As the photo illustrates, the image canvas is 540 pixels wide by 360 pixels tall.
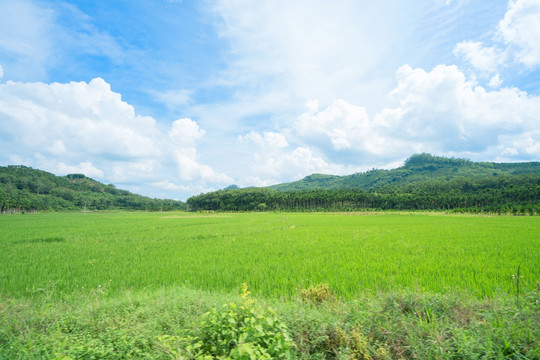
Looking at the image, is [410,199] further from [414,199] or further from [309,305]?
[309,305]

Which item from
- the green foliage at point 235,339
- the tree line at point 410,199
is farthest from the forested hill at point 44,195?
the green foliage at point 235,339

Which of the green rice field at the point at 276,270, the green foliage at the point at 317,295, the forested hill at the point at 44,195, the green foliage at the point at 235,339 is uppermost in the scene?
the forested hill at the point at 44,195

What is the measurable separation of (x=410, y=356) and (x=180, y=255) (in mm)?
10840

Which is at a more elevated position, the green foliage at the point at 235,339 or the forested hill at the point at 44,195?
the forested hill at the point at 44,195

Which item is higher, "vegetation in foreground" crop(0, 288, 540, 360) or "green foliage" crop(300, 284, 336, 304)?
"vegetation in foreground" crop(0, 288, 540, 360)

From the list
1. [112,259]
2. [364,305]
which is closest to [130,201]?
[112,259]

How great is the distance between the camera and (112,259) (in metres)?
11.1

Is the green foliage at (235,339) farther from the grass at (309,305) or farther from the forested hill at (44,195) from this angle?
the forested hill at (44,195)

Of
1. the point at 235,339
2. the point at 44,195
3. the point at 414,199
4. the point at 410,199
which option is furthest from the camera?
the point at 44,195

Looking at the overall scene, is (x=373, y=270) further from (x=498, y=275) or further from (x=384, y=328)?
(x=384, y=328)

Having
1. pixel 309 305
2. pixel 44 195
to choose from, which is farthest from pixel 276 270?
pixel 44 195

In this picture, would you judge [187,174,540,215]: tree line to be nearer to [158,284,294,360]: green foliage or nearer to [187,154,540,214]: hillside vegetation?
[187,154,540,214]: hillside vegetation

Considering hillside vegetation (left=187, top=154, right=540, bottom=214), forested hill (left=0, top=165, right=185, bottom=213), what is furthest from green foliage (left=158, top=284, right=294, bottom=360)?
forested hill (left=0, top=165, right=185, bottom=213)

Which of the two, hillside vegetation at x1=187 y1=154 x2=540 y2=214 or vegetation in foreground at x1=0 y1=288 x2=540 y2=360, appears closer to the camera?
vegetation in foreground at x1=0 y1=288 x2=540 y2=360
